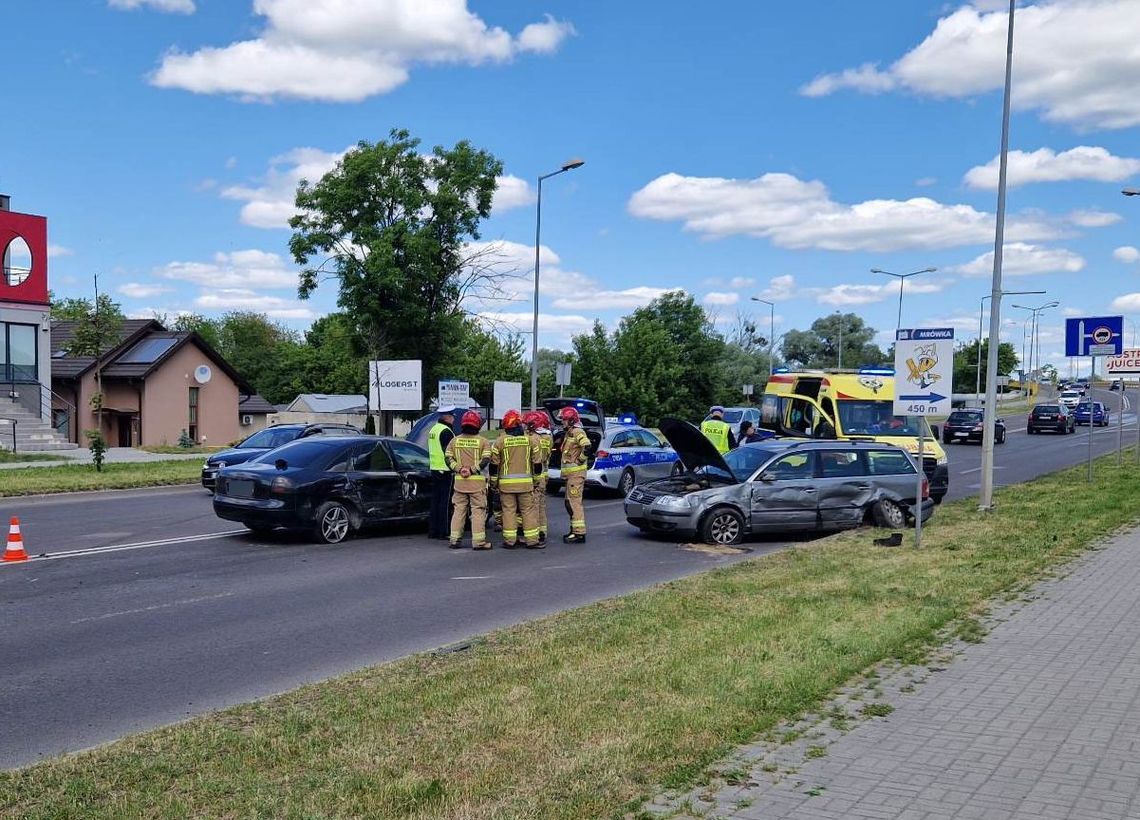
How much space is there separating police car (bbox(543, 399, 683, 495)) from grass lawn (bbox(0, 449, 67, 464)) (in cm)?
1508

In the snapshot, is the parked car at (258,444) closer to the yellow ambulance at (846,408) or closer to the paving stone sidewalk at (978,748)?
the yellow ambulance at (846,408)

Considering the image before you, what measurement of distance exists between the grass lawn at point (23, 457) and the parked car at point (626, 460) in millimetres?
16126

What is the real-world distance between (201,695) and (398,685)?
4.48 ft

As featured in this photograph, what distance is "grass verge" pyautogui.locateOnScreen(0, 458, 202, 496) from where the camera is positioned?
19828 mm

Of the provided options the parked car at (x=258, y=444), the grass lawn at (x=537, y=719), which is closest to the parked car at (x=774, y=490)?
the grass lawn at (x=537, y=719)

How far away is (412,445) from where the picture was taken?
A: 1488 centimetres

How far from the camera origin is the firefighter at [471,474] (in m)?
13.0

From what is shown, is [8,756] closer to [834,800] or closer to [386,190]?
[834,800]

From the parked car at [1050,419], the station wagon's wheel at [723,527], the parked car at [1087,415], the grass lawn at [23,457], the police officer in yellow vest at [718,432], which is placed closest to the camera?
the station wagon's wheel at [723,527]

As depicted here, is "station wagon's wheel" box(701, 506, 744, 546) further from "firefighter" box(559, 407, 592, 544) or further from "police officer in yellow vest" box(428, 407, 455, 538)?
"police officer in yellow vest" box(428, 407, 455, 538)

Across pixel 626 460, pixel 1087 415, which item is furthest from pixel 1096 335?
pixel 1087 415

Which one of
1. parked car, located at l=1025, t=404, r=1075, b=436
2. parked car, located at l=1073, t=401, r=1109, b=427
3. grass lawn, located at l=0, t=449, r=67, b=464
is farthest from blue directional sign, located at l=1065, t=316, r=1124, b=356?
parked car, located at l=1073, t=401, r=1109, b=427

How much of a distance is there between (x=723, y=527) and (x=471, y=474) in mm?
3674

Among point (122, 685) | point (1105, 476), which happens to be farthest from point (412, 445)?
point (1105, 476)
